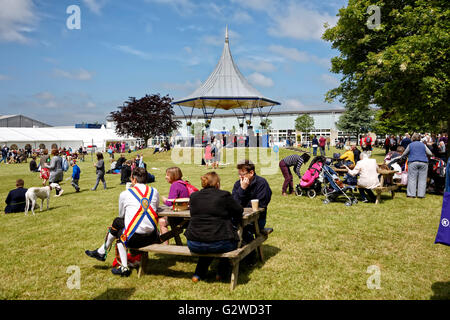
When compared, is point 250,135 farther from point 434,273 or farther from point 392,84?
point 434,273

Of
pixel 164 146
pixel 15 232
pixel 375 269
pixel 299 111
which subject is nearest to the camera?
pixel 375 269

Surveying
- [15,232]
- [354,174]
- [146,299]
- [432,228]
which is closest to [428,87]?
[354,174]

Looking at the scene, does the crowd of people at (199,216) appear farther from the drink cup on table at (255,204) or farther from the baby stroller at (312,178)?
the baby stroller at (312,178)

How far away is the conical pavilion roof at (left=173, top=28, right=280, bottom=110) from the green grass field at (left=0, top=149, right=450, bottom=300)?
22.0m

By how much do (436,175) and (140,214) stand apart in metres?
9.93

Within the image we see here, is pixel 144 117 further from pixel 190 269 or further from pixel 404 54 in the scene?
pixel 190 269

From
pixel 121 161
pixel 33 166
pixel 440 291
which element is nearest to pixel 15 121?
pixel 33 166

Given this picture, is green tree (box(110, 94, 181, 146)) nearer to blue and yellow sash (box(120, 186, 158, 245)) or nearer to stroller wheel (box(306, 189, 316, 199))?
stroller wheel (box(306, 189, 316, 199))

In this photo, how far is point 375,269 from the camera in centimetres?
484

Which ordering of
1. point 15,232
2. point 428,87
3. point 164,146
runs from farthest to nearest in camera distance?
point 164,146 → point 428,87 → point 15,232

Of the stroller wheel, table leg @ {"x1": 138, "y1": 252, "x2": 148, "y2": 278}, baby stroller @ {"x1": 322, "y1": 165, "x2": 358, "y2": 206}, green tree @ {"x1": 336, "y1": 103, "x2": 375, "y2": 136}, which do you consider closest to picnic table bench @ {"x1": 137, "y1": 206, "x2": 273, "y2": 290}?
table leg @ {"x1": 138, "y1": 252, "x2": 148, "y2": 278}

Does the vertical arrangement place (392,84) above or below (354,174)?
above

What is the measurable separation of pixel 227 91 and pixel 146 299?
2745 centimetres

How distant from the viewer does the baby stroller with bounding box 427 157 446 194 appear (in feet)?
34.9
